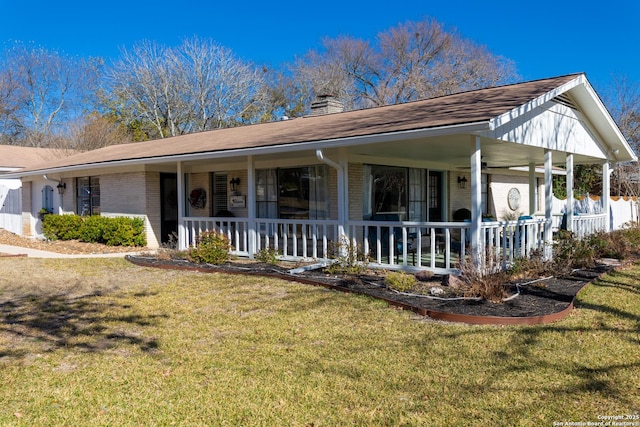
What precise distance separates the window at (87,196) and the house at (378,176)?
0.19 ft

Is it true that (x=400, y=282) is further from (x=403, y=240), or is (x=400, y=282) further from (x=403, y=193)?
(x=403, y=193)

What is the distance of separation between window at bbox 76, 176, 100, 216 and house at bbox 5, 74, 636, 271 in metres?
0.06

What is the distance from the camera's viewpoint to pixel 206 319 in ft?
20.8

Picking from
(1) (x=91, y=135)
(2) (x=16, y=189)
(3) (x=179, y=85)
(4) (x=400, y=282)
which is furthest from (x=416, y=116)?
(3) (x=179, y=85)

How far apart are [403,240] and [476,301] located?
2.40m

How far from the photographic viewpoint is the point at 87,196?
16.8 meters

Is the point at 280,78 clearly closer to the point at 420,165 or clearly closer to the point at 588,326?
the point at 420,165

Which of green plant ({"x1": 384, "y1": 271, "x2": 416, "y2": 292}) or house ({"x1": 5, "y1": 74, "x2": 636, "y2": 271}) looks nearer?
green plant ({"x1": 384, "y1": 271, "x2": 416, "y2": 292})

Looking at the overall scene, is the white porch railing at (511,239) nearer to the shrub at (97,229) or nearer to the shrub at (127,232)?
the shrub at (127,232)

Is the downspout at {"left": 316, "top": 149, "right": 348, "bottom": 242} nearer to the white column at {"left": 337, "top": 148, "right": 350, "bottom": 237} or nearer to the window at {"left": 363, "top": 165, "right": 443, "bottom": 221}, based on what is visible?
the white column at {"left": 337, "top": 148, "right": 350, "bottom": 237}

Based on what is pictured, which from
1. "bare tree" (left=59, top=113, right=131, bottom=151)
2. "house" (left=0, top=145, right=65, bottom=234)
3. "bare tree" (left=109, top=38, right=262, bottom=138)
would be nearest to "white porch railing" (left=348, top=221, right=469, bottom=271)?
"house" (left=0, top=145, right=65, bottom=234)

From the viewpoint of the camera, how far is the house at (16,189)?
1902 centimetres

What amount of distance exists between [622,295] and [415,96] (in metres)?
27.6

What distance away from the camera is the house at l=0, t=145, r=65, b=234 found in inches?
749
